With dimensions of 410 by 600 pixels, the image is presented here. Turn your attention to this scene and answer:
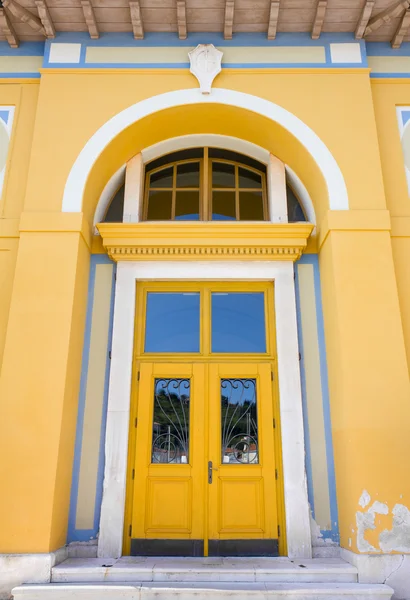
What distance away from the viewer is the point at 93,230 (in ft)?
21.0

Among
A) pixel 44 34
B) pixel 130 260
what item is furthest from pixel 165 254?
pixel 44 34

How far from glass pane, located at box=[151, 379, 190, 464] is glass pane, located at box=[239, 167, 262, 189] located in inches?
113

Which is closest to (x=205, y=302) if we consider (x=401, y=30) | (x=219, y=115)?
(x=219, y=115)

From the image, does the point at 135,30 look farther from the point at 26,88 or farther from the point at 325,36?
the point at 325,36

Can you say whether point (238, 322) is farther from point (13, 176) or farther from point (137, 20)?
point (137, 20)

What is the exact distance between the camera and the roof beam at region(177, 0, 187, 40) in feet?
20.6

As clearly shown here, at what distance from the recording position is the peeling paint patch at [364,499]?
16.0 ft

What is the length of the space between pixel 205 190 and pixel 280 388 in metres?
2.80

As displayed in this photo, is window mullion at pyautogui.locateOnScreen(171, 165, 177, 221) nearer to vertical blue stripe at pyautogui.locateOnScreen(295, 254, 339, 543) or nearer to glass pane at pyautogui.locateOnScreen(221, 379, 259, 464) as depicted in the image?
vertical blue stripe at pyautogui.locateOnScreen(295, 254, 339, 543)

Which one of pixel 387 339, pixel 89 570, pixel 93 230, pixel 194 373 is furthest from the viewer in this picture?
pixel 93 230

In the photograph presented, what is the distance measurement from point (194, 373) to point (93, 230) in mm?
2222

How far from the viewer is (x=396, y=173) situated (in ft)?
20.7

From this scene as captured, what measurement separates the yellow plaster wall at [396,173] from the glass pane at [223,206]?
1.94 m

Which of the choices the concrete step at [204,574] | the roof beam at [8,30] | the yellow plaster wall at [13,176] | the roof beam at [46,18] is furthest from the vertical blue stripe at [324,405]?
the roof beam at [8,30]
